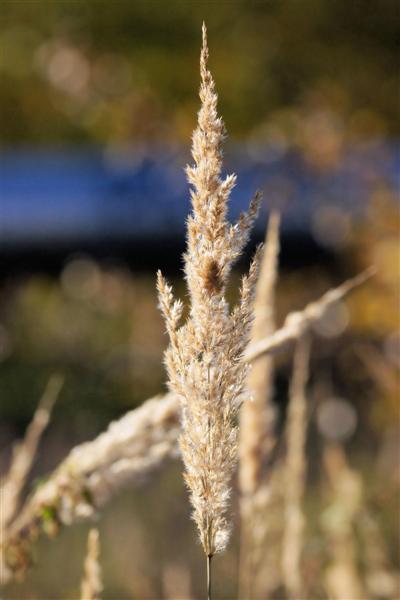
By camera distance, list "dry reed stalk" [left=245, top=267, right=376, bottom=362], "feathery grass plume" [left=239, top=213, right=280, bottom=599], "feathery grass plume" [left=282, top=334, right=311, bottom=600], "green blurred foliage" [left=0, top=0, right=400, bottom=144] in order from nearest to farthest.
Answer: "dry reed stalk" [left=245, top=267, right=376, bottom=362] → "feathery grass plume" [left=239, top=213, right=280, bottom=599] → "feathery grass plume" [left=282, top=334, right=311, bottom=600] → "green blurred foliage" [left=0, top=0, right=400, bottom=144]

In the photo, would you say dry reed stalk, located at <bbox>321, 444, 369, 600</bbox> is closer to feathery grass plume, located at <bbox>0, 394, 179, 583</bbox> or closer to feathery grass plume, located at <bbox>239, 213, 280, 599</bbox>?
feathery grass plume, located at <bbox>239, 213, 280, 599</bbox>

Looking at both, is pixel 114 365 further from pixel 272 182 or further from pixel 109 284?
pixel 272 182

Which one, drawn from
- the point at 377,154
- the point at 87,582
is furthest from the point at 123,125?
the point at 87,582

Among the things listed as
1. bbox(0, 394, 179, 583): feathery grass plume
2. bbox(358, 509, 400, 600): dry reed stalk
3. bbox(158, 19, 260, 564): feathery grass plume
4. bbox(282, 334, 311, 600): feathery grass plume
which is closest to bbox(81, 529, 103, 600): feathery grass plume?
bbox(0, 394, 179, 583): feathery grass plume

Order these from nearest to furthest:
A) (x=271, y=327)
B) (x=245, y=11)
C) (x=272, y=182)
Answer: (x=271, y=327) < (x=272, y=182) < (x=245, y=11)

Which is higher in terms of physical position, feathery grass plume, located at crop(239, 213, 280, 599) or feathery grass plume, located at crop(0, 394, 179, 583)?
feathery grass plume, located at crop(239, 213, 280, 599)

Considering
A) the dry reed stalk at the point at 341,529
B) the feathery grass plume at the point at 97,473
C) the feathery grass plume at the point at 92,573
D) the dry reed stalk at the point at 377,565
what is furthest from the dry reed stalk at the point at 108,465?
the dry reed stalk at the point at 377,565
